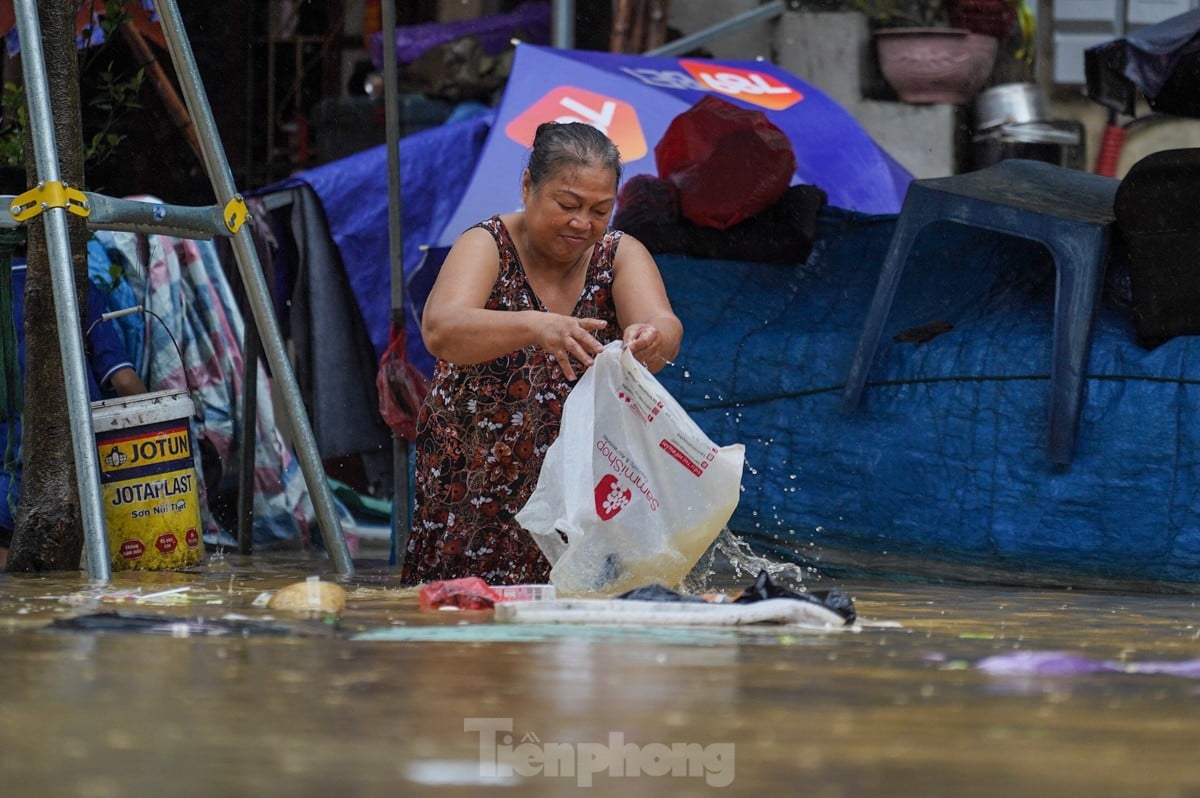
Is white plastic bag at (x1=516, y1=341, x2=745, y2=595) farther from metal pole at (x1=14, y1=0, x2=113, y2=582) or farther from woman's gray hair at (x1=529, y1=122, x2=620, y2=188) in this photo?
metal pole at (x1=14, y1=0, x2=113, y2=582)

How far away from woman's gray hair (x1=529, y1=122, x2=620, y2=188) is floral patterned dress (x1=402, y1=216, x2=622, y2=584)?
215mm

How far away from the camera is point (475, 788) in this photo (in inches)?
58.2

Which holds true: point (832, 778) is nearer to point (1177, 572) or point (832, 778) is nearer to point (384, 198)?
point (1177, 572)

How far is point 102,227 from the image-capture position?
4.01 metres

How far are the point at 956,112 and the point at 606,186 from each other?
527 cm

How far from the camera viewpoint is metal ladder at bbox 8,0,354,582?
145 inches

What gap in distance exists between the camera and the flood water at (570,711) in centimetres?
154

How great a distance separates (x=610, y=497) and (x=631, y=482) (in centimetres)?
6

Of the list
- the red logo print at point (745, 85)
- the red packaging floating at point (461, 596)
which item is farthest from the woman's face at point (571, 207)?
the red logo print at point (745, 85)

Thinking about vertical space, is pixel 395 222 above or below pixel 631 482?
above

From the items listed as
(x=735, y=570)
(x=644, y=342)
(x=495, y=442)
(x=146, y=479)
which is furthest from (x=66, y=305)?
(x=735, y=570)

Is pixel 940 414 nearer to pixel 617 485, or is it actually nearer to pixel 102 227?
pixel 617 485

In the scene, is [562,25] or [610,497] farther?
[562,25]

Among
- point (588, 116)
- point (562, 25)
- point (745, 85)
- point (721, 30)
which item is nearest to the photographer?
point (588, 116)
